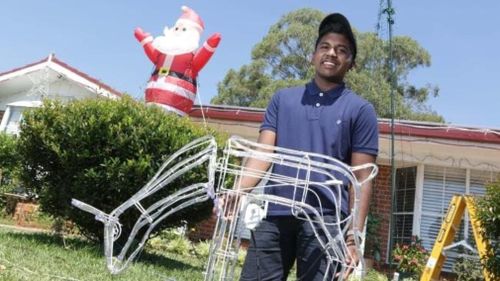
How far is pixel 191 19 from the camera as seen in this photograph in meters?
9.31

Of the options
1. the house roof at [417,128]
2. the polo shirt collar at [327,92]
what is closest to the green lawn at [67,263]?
the polo shirt collar at [327,92]

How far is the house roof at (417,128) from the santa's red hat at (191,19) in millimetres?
1394

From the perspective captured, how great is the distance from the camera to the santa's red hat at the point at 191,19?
9305mm

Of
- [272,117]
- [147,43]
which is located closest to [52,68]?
[147,43]

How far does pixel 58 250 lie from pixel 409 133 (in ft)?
19.0

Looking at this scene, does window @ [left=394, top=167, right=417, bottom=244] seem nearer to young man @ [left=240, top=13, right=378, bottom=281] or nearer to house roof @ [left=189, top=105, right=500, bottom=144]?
house roof @ [left=189, top=105, right=500, bottom=144]

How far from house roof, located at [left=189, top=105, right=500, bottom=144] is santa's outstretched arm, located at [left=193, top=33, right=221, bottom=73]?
834 mm

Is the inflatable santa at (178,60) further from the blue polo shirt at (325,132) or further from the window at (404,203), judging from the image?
the blue polo shirt at (325,132)

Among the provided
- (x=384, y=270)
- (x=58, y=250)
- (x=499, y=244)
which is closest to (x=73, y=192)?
(x=58, y=250)

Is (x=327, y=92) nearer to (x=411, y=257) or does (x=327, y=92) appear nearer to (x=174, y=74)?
(x=174, y=74)

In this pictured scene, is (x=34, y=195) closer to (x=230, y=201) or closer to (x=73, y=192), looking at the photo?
(x=73, y=192)

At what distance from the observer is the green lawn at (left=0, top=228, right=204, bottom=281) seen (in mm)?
4383

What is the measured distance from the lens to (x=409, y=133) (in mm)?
9227

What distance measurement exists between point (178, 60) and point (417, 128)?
3.96 meters
